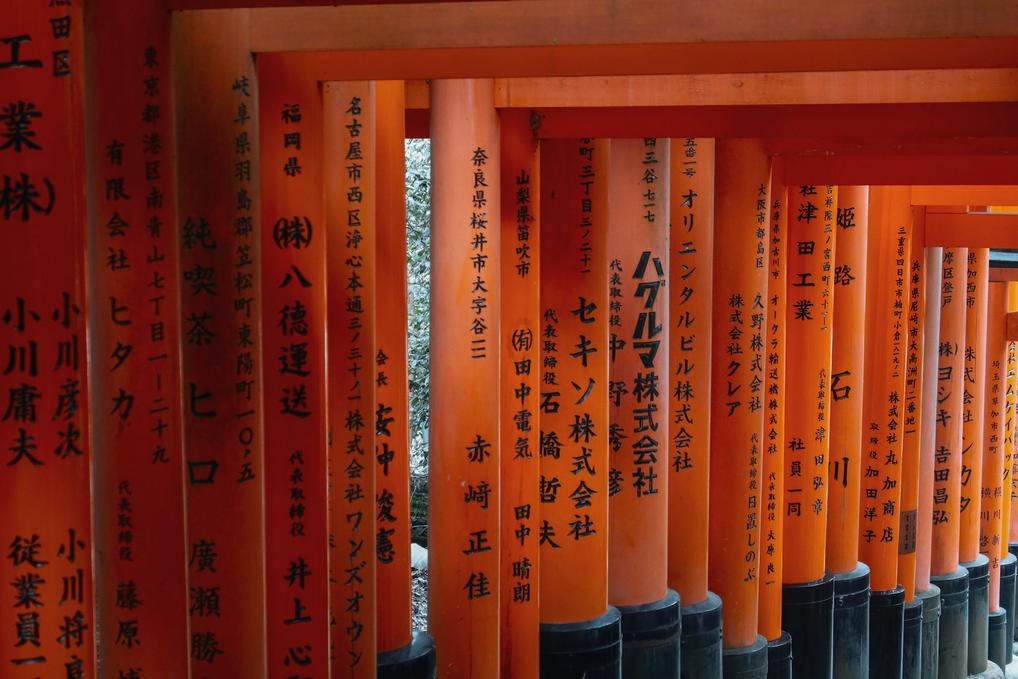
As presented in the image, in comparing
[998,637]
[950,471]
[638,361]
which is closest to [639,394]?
[638,361]

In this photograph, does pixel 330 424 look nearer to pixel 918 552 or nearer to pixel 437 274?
pixel 437 274

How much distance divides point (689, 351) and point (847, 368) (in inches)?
93.3

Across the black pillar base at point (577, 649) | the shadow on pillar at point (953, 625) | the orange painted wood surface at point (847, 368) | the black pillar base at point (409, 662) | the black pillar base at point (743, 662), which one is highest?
the orange painted wood surface at point (847, 368)

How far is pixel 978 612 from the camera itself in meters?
12.7

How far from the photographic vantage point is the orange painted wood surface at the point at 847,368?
9.07 meters

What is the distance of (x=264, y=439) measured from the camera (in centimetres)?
442

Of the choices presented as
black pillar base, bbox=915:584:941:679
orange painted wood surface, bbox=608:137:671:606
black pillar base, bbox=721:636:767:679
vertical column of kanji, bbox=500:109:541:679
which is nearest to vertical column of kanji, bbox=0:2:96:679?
vertical column of kanji, bbox=500:109:541:679

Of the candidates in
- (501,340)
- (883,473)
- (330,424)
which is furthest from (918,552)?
(330,424)

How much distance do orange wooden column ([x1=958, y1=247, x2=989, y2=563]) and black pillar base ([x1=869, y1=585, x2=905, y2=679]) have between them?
209 centimetres

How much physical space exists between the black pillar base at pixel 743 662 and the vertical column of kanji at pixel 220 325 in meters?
4.61

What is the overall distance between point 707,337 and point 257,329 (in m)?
3.76

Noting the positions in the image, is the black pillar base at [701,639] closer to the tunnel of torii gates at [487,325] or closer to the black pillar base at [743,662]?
the tunnel of torii gates at [487,325]

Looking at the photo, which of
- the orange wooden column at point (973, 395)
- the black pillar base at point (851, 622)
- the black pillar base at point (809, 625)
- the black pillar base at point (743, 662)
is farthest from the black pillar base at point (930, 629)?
the black pillar base at point (743, 662)

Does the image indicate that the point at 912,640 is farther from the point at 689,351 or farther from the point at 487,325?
the point at 487,325
